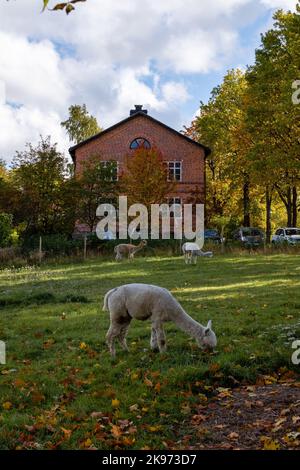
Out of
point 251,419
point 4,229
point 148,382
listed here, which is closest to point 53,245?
point 4,229

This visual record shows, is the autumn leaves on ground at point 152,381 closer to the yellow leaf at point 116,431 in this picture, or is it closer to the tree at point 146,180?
the yellow leaf at point 116,431

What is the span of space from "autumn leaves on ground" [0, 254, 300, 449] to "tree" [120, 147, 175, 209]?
25277 mm

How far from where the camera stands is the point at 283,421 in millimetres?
6297

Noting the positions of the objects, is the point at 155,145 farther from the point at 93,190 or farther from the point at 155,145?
the point at 93,190

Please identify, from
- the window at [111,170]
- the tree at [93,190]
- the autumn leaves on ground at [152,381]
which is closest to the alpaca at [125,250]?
the tree at [93,190]

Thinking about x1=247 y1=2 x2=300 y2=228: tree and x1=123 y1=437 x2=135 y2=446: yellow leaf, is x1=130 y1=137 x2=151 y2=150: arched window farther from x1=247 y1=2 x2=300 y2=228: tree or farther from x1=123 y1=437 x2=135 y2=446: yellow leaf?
x1=123 y1=437 x2=135 y2=446: yellow leaf

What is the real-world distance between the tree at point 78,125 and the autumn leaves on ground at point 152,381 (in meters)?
51.9

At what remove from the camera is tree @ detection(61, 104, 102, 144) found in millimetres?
64938

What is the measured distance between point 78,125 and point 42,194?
104 ft

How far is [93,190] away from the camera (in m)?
37.4

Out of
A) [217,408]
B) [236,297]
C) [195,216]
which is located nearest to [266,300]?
[236,297]

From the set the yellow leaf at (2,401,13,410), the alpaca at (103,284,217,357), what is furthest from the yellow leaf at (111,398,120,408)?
the alpaca at (103,284,217,357)

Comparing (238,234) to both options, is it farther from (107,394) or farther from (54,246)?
(107,394)

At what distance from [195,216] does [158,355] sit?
40.9 m
